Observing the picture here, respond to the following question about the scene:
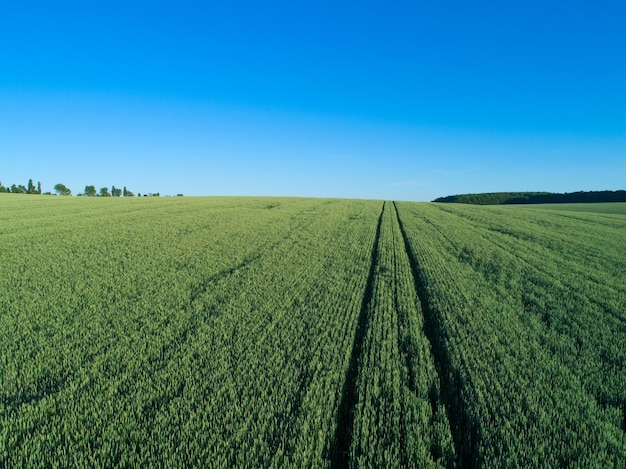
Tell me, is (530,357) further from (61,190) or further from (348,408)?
(61,190)

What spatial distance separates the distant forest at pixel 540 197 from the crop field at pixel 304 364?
283 ft

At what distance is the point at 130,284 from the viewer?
809cm

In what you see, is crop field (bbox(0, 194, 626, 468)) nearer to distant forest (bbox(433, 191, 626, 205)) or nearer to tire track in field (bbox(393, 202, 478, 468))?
tire track in field (bbox(393, 202, 478, 468))

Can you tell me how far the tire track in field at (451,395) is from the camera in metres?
3.51

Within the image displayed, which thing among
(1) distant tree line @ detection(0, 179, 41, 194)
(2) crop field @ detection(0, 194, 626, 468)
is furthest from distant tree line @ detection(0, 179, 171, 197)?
(2) crop field @ detection(0, 194, 626, 468)

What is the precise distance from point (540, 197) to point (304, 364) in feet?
333

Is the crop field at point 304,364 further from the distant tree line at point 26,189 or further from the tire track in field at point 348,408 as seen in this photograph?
the distant tree line at point 26,189

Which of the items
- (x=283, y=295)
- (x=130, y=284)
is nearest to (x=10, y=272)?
(x=130, y=284)

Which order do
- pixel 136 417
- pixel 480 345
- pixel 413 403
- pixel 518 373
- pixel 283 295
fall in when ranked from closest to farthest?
pixel 136 417
pixel 413 403
pixel 518 373
pixel 480 345
pixel 283 295

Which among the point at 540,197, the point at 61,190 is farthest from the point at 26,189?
the point at 540,197

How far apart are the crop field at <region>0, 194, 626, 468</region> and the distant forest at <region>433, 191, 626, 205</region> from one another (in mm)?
Result: 86279

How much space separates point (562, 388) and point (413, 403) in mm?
2385

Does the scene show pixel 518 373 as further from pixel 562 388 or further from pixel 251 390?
pixel 251 390

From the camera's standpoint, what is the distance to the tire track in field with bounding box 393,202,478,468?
3.51 metres
